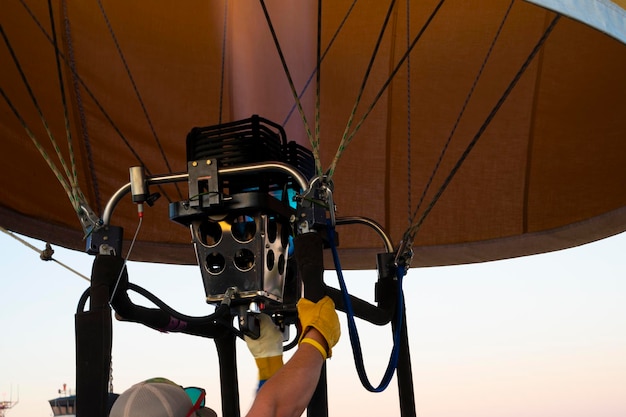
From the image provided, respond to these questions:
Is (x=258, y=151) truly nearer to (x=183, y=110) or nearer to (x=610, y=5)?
(x=610, y=5)

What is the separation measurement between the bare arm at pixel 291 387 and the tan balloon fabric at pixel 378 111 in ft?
9.35

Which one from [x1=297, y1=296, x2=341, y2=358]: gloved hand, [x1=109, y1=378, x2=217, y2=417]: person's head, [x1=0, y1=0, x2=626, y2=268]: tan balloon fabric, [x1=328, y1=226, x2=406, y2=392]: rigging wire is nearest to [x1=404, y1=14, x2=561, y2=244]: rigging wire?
[x1=328, y1=226, x2=406, y2=392]: rigging wire

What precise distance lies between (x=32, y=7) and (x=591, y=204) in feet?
13.1

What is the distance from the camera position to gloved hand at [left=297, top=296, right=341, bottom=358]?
2467 mm

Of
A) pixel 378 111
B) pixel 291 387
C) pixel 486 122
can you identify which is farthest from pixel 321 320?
pixel 378 111

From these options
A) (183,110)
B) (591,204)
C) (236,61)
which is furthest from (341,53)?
(591,204)

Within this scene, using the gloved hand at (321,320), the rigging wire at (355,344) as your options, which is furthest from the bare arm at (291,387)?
the rigging wire at (355,344)

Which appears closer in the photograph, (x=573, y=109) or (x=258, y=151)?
(x=258, y=151)

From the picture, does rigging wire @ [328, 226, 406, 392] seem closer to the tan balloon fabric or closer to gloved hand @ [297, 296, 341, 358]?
gloved hand @ [297, 296, 341, 358]

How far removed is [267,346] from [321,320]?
0.78m

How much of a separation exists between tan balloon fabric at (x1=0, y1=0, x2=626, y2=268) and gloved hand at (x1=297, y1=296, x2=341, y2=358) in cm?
267

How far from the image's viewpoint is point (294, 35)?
16.0 feet

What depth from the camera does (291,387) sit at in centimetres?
230

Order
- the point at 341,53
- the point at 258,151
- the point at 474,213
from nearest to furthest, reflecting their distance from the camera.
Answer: the point at 258,151 < the point at 341,53 < the point at 474,213
